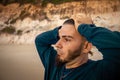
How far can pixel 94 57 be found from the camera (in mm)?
1563

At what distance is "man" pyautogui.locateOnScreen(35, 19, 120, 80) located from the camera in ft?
4.80

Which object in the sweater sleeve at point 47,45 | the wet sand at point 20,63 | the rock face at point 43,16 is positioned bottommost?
the wet sand at point 20,63

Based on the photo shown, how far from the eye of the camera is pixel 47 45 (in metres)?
1.75

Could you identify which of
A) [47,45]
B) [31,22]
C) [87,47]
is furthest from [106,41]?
[31,22]

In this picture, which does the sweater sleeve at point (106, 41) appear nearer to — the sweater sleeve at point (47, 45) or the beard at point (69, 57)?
the beard at point (69, 57)

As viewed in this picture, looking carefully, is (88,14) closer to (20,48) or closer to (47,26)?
(47,26)

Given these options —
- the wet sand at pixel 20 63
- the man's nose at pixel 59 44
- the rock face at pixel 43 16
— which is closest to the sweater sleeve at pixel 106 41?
the rock face at pixel 43 16

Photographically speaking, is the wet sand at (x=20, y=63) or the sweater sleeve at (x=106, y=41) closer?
the sweater sleeve at (x=106, y=41)

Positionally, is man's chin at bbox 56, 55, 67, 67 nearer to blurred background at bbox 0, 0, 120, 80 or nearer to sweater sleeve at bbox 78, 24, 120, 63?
blurred background at bbox 0, 0, 120, 80

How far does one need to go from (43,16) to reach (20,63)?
1.29 ft

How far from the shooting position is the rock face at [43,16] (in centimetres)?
159

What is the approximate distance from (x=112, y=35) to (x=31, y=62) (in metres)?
0.64

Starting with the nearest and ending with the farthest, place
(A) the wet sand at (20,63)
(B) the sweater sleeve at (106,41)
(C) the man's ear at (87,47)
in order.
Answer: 1. (B) the sweater sleeve at (106,41)
2. (C) the man's ear at (87,47)
3. (A) the wet sand at (20,63)

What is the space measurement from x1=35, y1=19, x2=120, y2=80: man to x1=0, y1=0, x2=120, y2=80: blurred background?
0.21ft
